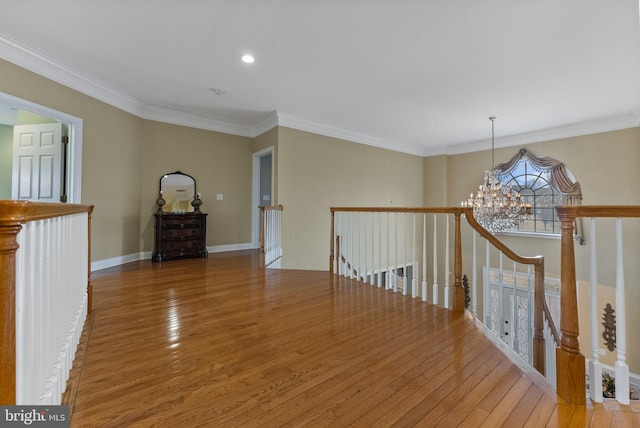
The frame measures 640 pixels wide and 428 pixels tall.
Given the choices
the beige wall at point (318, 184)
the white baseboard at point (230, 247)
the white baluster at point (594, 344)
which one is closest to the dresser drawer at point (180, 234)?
the white baseboard at point (230, 247)

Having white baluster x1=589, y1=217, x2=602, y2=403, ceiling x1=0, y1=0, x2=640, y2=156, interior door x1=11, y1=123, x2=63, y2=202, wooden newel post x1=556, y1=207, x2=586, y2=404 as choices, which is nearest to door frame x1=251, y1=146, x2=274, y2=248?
ceiling x1=0, y1=0, x2=640, y2=156

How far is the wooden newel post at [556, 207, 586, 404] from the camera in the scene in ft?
4.61

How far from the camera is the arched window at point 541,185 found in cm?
558

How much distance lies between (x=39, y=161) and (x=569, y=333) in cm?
573

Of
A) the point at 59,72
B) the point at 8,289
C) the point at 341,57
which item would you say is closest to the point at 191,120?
the point at 59,72

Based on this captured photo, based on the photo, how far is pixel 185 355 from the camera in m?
1.82

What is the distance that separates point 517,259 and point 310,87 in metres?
3.29

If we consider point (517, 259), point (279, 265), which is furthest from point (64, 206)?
point (279, 265)

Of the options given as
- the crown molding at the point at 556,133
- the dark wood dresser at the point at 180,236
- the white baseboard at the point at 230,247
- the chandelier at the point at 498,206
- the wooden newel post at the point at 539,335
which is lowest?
the wooden newel post at the point at 539,335

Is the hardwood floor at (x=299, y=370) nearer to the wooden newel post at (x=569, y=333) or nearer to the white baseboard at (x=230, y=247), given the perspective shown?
the wooden newel post at (x=569, y=333)

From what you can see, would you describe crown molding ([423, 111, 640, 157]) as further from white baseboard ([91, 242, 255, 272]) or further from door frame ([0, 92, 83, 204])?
door frame ([0, 92, 83, 204])

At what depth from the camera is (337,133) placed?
19.1 feet

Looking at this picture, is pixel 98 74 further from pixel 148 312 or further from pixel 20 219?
pixel 20 219

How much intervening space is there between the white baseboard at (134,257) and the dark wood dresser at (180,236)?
354 millimetres
